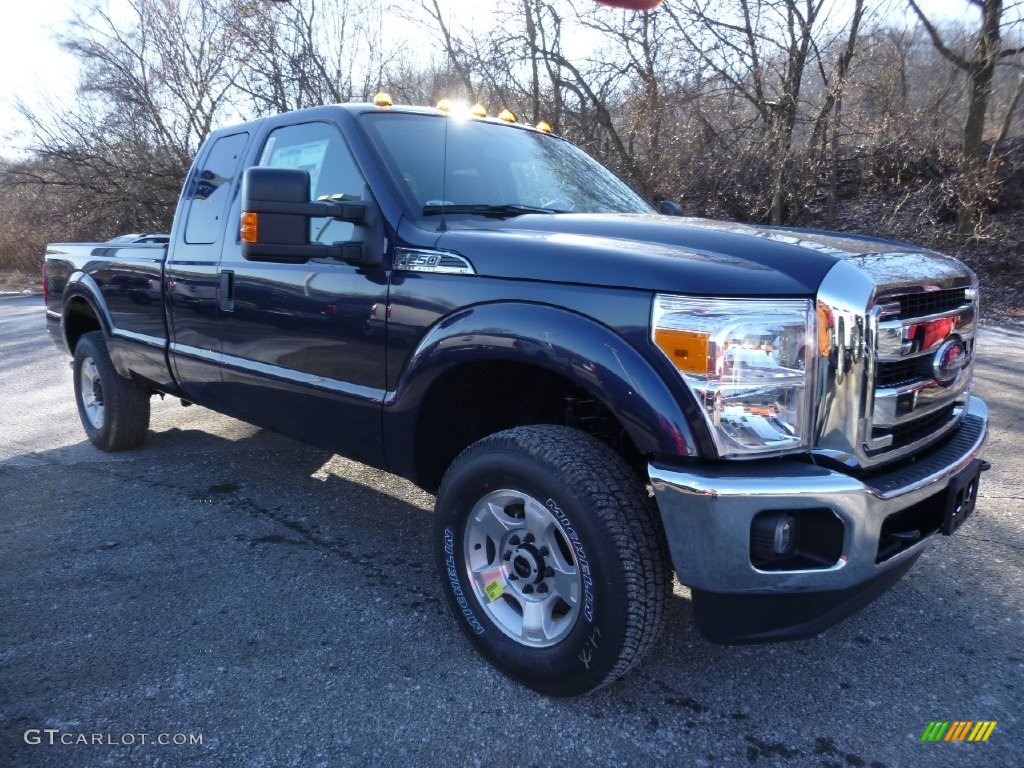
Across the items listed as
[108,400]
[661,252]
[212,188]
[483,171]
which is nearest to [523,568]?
[661,252]

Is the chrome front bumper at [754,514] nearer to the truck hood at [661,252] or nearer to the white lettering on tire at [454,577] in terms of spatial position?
the truck hood at [661,252]

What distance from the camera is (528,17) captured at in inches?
577

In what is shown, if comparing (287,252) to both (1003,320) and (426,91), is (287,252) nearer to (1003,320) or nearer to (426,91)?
(1003,320)

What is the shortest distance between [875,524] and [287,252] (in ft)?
6.96

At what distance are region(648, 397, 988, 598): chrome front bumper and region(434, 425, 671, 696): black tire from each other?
15 cm

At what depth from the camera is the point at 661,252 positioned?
87.5 inches

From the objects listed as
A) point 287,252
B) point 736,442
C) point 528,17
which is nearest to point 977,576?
point 736,442

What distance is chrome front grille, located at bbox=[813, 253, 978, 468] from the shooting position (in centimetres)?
201

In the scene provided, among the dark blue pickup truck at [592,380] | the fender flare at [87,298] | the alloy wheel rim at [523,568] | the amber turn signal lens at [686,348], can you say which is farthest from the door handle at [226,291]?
the amber turn signal lens at [686,348]

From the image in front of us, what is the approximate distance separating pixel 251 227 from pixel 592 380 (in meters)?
1.47

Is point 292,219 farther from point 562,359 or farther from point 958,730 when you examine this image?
point 958,730

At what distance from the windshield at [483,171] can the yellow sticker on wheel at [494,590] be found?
138 cm

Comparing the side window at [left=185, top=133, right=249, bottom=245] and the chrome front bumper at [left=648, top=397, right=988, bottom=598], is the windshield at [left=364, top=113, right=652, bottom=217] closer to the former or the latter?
the side window at [left=185, top=133, right=249, bottom=245]

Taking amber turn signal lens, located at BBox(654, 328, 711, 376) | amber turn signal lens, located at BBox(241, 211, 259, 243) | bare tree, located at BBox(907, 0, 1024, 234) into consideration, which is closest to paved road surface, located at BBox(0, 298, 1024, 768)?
amber turn signal lens, located at BBox(654, 328, 711, 376)
